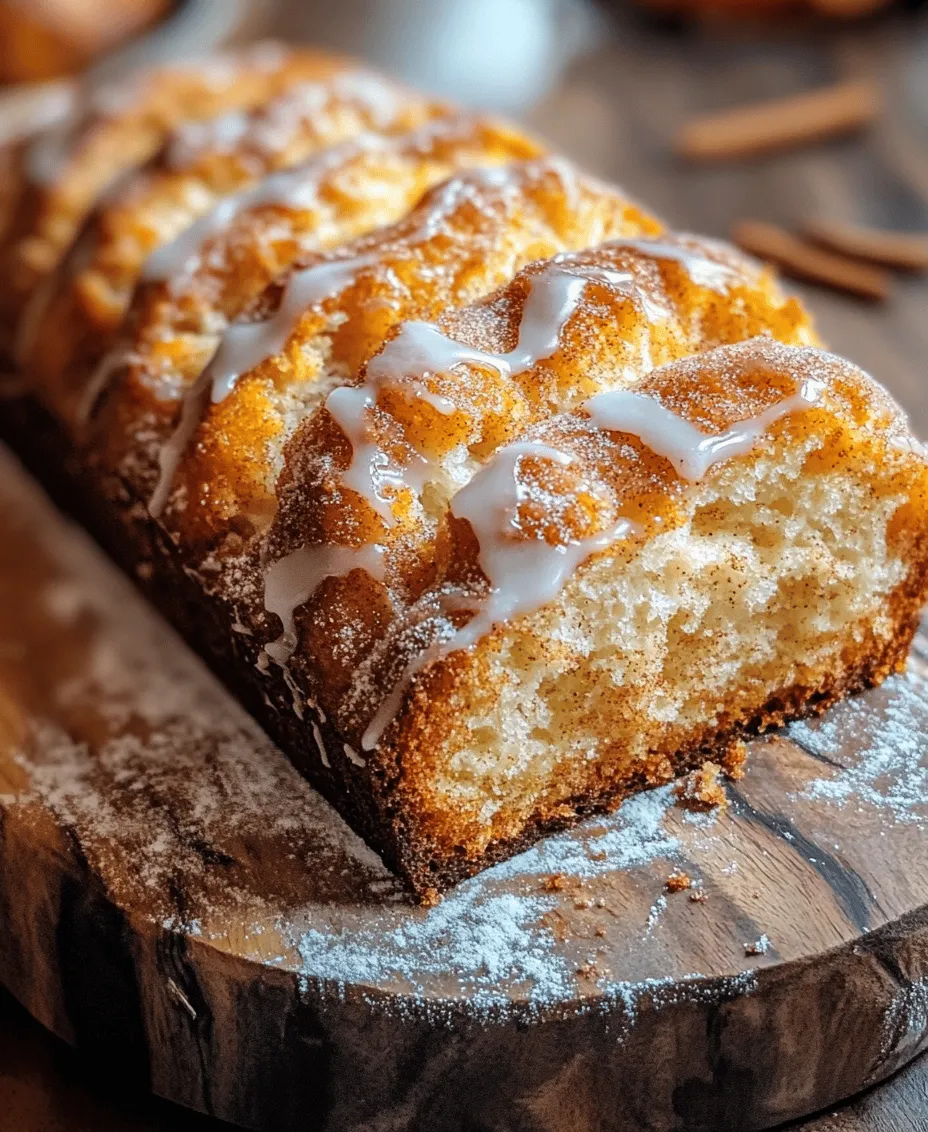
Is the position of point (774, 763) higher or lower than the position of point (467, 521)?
lower

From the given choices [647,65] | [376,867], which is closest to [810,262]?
[647,65]

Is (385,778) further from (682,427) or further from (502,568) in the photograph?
(682,427)

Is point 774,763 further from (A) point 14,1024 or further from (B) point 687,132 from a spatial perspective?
(B) point 687,132

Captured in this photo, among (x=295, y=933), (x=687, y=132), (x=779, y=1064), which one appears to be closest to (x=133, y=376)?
(x=295, y=933)

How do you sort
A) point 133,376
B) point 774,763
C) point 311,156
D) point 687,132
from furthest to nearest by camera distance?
point 687,132 → point 311,156 → point 133,376 → point 774,763

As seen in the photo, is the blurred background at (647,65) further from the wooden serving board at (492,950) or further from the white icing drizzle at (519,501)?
the wooden serving board at (492,950)
